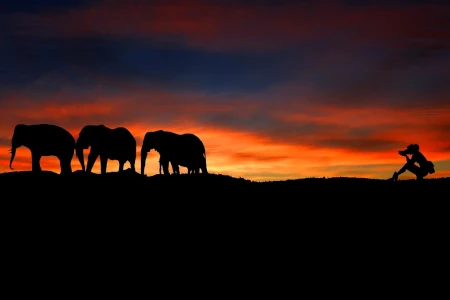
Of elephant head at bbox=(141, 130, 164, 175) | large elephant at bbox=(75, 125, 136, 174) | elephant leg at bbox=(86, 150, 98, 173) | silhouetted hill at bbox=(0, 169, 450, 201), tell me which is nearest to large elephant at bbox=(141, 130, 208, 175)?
elephant head at bbox=(141, 130, 164, 175)

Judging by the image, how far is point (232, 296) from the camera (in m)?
13.5

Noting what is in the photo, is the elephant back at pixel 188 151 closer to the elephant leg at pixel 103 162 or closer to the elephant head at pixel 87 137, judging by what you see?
the elephant leg at pixel 103 162

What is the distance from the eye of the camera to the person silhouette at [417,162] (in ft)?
89.7

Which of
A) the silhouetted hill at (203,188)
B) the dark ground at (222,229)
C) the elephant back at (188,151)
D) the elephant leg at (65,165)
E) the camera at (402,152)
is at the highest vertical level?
the elephant back at (188,151)

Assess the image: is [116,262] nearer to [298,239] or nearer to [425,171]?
[298,239]

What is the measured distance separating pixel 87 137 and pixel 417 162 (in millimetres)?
21017

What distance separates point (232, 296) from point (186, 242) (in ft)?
13.6

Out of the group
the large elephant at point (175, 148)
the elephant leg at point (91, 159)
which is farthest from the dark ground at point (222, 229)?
the large elephant at point (175, 148)

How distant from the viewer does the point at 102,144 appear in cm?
3158

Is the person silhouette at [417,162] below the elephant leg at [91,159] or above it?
below

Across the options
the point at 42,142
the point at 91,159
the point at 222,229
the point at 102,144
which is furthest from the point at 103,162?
the point at 222,229

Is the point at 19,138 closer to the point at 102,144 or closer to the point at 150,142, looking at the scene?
the point at 102,144

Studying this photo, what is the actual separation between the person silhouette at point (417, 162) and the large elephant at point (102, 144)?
1850cm

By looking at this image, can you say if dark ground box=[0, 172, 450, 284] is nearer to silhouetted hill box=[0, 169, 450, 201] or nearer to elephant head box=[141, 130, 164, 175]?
silhouetted hill box=[0, 169, 450, 201]
